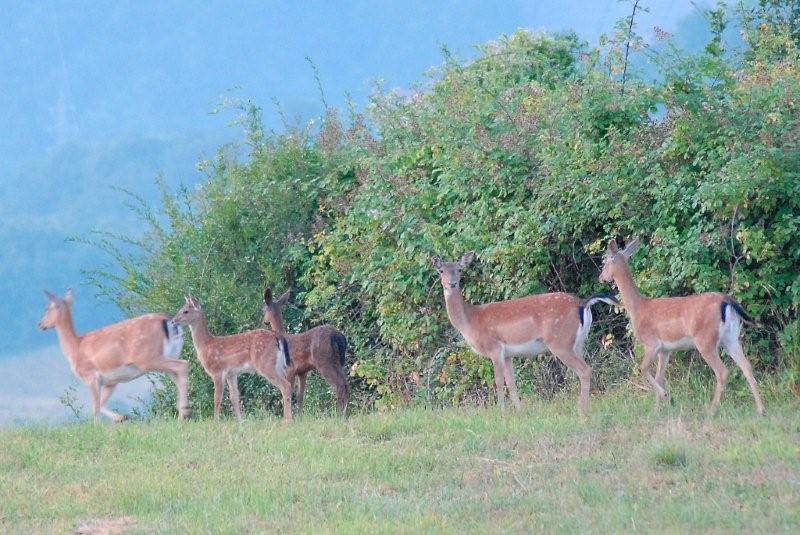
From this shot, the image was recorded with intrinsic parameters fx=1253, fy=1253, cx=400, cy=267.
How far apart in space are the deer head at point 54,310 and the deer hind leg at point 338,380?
10.7 feet

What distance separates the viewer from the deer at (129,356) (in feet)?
45.4

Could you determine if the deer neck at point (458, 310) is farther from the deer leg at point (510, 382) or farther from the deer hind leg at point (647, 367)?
the deer hind leg at point (647, 367)

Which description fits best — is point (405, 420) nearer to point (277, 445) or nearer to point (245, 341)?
point (277, 445)

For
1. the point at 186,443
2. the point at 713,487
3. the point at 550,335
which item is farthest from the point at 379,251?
the point at 713,487

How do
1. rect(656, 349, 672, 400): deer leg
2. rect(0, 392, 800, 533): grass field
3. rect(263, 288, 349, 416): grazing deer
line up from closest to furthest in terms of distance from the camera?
1. rect(0, 392, 800, 533): grass field
2. rect(656, 349, 672, 400): deer leg
3. rect(263, 288, 349, 416): grazing deer

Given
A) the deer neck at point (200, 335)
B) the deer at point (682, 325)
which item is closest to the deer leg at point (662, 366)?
the deer at point (682, 325)

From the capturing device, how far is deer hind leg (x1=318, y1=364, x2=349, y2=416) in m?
13.9

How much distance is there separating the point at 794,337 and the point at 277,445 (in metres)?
4.79

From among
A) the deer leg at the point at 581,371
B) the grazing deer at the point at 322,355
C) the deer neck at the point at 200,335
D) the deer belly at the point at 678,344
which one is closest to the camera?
the deer belly at the point at 678,344

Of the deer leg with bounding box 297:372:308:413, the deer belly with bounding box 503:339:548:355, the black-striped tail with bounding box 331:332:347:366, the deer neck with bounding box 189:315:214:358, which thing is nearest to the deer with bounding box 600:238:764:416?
the deer belly with bounding box 503:339:548:355

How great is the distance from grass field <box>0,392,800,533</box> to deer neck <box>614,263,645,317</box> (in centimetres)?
93

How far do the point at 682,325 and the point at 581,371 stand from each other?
1.16m

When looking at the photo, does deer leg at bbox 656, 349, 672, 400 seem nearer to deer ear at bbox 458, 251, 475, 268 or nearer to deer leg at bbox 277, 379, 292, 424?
deer ear at bbox 458, 251, 475, 268

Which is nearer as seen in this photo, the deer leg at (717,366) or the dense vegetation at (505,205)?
the deer leg at (717,366)
